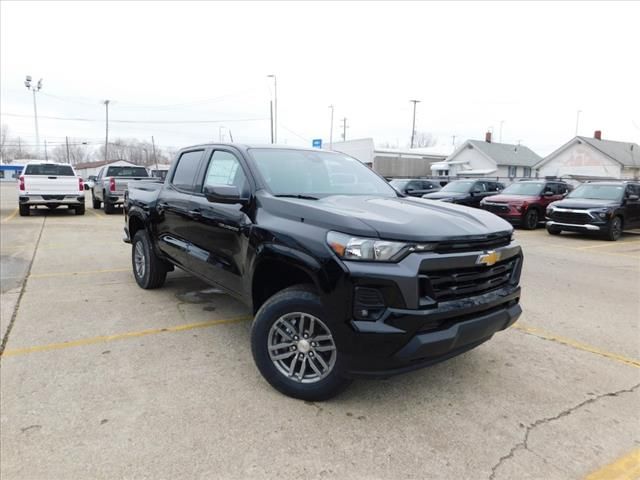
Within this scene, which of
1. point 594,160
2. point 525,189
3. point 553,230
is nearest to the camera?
point 553,230

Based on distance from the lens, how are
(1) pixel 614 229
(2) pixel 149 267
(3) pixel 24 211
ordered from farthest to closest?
(3) pixel 24 211
(1) pixel 614 229
(2) pixel 149 267

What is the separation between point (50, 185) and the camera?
15.3 metres

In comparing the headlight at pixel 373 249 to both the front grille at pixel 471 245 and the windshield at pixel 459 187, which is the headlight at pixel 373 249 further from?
the windshield at pixel 459 187

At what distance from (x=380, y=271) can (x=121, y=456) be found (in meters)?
1.84

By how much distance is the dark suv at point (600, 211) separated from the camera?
12633 millimetres

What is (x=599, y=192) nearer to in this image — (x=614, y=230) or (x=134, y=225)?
(x=614, y=230)

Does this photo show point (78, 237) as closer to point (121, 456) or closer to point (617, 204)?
point (121, 456)

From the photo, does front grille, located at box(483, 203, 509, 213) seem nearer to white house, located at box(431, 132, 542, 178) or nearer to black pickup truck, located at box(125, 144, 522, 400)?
black pickup truck, located at box(125, 144, 522, 400)

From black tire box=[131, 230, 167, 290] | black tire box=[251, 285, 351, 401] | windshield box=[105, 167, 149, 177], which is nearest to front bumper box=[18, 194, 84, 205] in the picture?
windshield box=[105, 167, 149, 177]

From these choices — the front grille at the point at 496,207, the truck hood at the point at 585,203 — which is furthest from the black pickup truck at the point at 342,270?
the front grille at the point at 496,207

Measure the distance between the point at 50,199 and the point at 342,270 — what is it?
1563 centimetres

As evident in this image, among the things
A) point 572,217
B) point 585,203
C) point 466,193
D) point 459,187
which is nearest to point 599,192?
point 585,203

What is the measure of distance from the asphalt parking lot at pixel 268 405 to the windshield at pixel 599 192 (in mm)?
9640

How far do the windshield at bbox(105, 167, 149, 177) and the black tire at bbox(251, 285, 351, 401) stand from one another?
15.9 meters
